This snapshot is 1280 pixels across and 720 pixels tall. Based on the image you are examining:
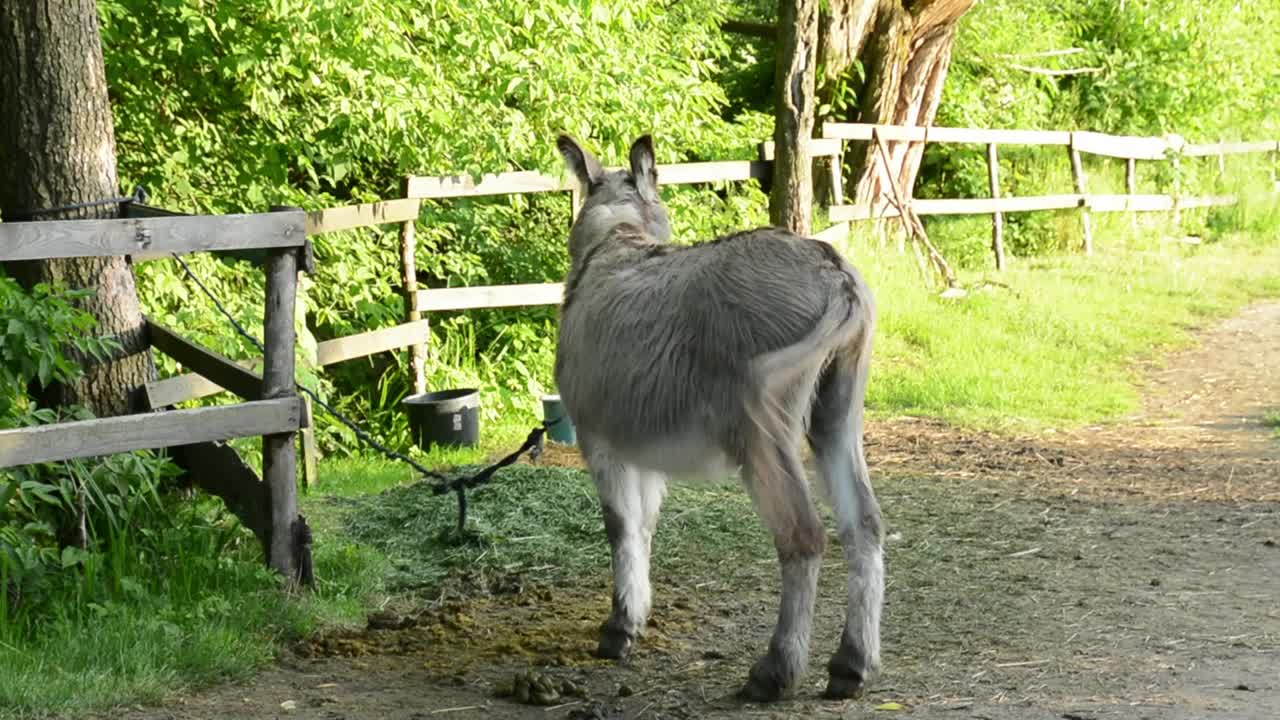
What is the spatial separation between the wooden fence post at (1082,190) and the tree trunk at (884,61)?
105 inches

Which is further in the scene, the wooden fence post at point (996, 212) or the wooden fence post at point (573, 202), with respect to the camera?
the wooden fence post at point (996, 212)

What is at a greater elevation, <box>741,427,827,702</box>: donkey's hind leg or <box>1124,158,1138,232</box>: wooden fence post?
<box>1124,158,1138,232</box>: wooden fence post

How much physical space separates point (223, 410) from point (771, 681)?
2.22 metres

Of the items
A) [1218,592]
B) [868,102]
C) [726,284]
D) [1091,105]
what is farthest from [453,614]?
[1091,105]

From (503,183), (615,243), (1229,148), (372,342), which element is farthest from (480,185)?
(1229,148)

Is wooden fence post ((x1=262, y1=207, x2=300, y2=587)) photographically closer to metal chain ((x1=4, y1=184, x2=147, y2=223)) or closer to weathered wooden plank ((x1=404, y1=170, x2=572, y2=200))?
metal chain ((x1=4, y1=184, x2=147, y2=223))

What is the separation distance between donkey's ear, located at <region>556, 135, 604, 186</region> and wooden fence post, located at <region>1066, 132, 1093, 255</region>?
40.1 feet

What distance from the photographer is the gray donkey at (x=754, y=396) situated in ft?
14.4

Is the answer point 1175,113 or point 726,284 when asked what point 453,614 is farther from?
point 1175,113

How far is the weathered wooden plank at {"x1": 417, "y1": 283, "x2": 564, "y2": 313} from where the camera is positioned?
9656 millimetres

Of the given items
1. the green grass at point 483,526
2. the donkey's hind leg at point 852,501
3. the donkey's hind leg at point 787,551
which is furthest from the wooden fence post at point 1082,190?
the donkey's hind leg at point 787,551

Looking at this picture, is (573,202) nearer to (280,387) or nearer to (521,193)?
(521,193)

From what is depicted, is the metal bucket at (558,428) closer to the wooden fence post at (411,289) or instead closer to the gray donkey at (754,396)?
the wooden fence post at (411,289)

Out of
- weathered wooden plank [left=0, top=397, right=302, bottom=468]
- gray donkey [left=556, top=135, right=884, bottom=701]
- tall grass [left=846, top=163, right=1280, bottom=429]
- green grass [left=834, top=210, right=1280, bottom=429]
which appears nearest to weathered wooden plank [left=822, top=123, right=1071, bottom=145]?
tall grass [left=846, top=163, right=1280, bottom=429]
